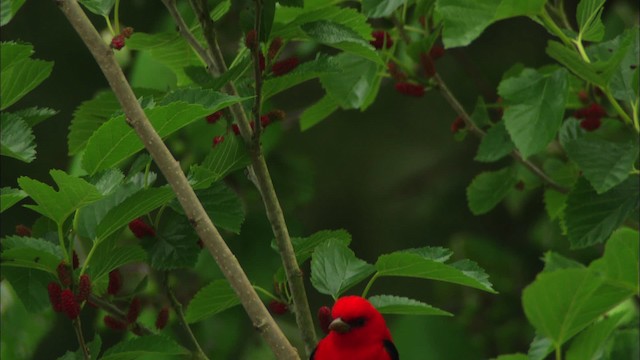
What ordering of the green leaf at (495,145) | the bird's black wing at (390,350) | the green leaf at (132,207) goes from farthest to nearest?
the green leaf at (495,145) < the bird's black wing at (390,350) < the green leaf at (132,207)

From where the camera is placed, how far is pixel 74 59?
4949mm

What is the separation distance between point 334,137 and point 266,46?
344 centimetres

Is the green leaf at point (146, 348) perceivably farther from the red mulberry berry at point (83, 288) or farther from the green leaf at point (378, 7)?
the green leaf at point (378, 7)

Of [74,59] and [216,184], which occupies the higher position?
[216,184]

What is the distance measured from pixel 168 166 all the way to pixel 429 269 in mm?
441

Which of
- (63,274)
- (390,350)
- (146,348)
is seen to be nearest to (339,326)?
(390,350)

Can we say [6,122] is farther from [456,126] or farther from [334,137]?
[334,137]

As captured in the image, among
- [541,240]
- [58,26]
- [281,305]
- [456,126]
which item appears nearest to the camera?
[281,305]

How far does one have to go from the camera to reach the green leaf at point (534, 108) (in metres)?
2.37

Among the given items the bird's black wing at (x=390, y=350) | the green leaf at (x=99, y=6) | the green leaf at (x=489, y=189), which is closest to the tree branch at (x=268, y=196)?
the green leaf at (x=99, y=6)

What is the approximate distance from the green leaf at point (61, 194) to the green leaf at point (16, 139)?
0.05 metres

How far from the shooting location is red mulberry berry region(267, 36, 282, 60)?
2.12 meters

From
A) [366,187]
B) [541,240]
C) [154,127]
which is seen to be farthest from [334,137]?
[154,127]

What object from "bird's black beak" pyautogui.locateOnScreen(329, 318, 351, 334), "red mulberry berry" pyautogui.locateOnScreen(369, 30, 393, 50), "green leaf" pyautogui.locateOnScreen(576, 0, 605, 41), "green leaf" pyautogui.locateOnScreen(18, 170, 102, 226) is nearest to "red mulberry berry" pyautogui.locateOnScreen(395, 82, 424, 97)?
"red mulberry berry" pyautogui.locateOnScreen(369, 30, 393, 50)
